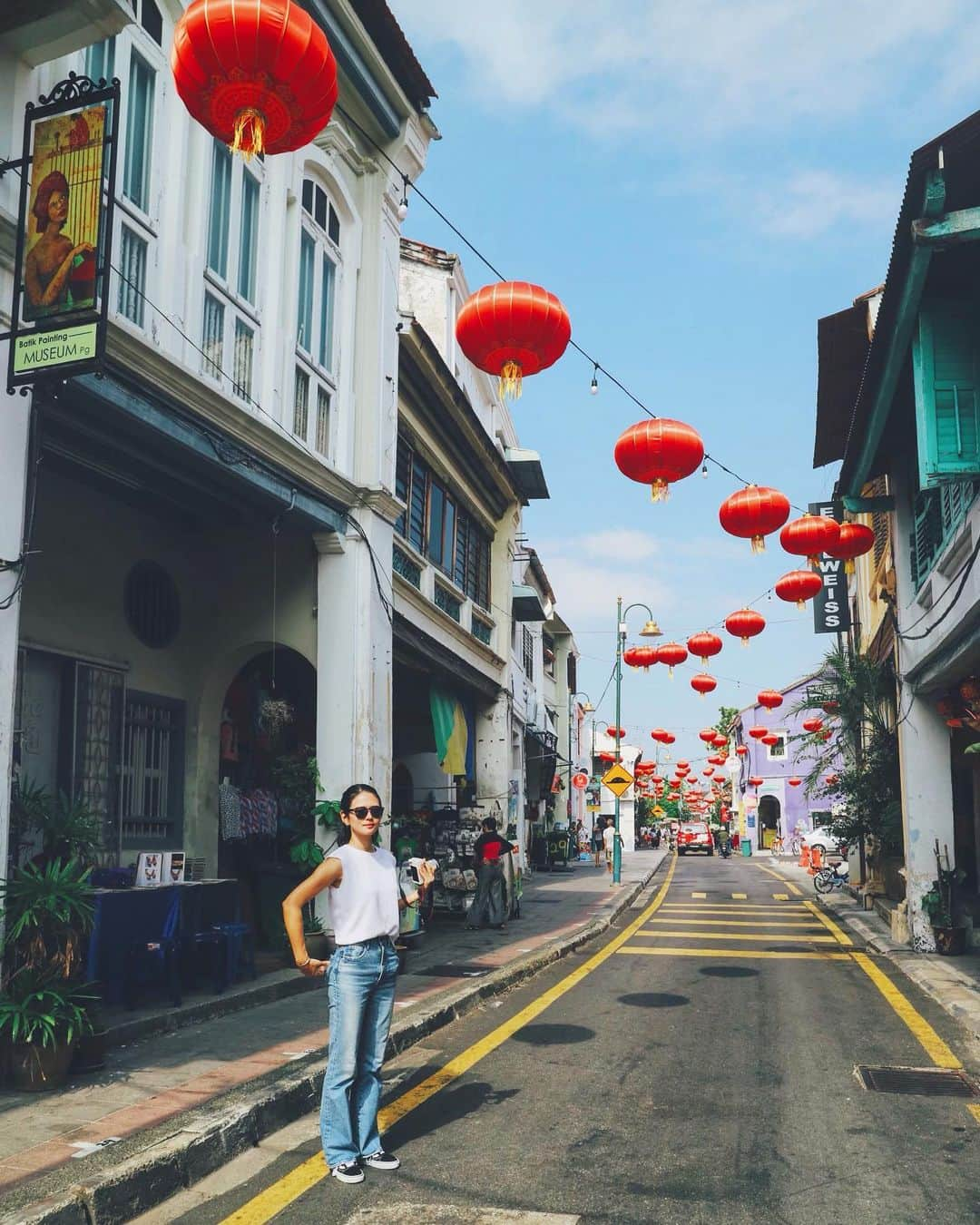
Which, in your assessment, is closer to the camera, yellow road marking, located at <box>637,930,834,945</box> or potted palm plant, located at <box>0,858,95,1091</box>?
potted palm plant, located at <box>0,858,95,1091</box>

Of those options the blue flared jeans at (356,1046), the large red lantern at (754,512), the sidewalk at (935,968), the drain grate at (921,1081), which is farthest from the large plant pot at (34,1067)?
the large red lantern at (754,512)

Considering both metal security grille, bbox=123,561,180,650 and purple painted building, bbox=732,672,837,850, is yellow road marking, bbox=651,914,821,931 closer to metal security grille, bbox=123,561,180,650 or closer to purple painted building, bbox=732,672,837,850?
metal security grille, bbox=123,561,180,650

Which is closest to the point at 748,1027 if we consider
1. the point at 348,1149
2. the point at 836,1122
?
the point at 836,1122

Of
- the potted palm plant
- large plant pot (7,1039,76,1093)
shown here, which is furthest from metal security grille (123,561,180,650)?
large plant pot (7,1039,76,1093)

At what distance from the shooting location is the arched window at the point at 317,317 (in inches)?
452

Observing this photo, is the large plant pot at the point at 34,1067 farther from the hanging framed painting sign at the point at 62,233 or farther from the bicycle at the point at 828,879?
the bicycle at the point at 828,879

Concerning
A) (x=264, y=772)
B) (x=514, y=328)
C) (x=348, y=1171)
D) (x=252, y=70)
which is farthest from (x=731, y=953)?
(x=252, y=70)

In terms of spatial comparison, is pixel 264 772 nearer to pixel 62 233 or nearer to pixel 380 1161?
pixel 62 233

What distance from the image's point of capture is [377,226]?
12930mm

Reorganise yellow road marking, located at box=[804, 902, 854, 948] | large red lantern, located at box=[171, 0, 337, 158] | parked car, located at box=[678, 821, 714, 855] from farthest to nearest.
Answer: parked car, located at box=[678, 821, 714, 855] < yellow road marking, located at box=[804, 902, 854, 948] < large red lantern, located at box=[171, 0, 337, 158]

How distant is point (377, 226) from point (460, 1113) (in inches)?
397

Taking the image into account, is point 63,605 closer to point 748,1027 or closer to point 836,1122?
point 748,1027

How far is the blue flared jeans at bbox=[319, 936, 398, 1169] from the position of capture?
5.10m

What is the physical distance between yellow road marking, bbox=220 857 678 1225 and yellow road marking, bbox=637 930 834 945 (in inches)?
144
